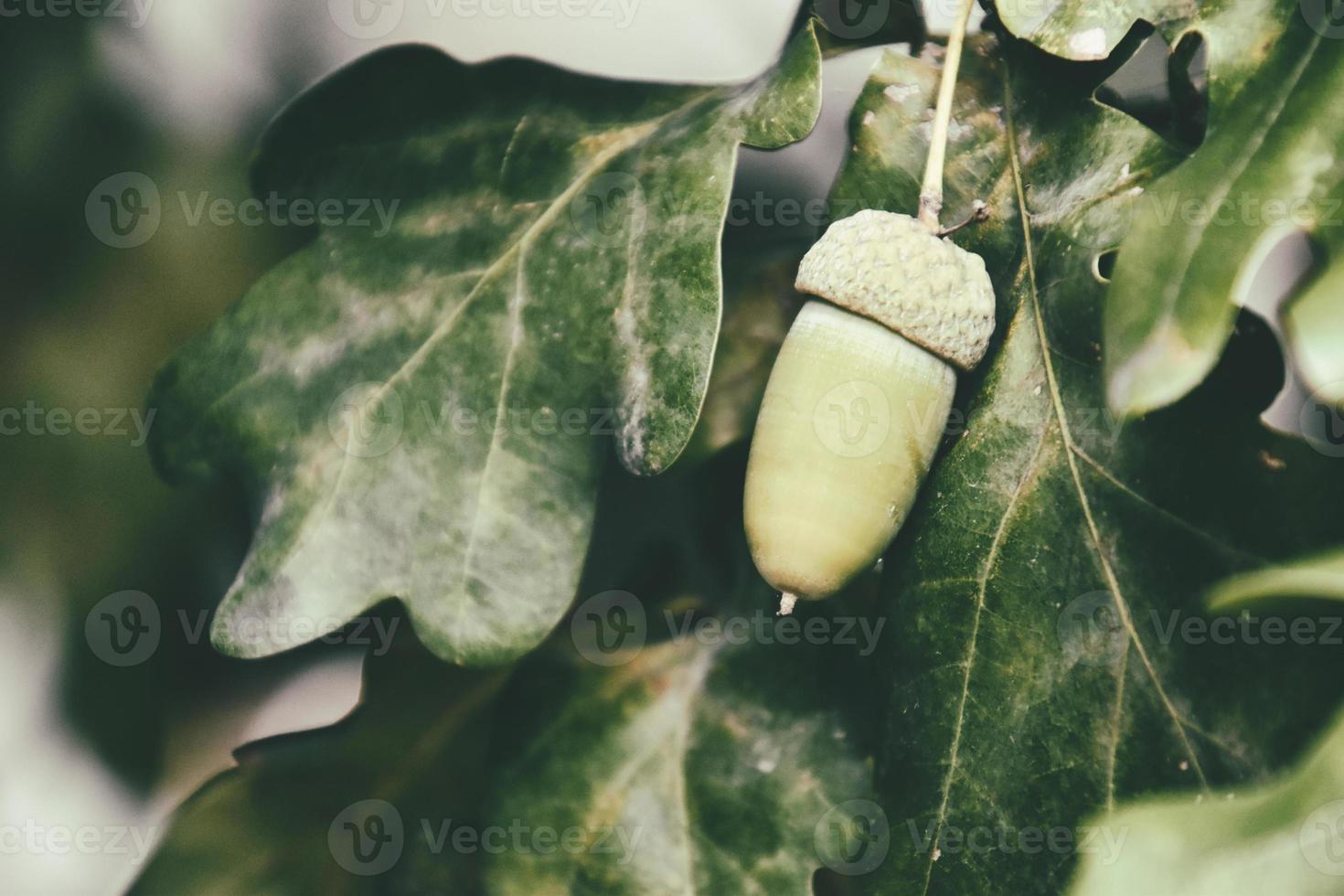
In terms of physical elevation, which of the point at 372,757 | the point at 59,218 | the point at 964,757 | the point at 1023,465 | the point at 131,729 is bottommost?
the point at 131,729

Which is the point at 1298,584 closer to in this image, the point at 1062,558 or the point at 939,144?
the point at 1062,558

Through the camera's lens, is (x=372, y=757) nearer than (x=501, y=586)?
No

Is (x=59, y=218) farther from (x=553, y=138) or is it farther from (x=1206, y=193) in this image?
(x=1206, y=193)

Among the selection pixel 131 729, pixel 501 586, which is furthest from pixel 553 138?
pixel 131 729

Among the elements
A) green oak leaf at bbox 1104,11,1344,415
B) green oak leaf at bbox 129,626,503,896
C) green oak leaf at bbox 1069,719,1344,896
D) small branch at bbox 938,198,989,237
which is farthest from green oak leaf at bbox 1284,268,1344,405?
green oak leaf at bbox 129,626,503,896

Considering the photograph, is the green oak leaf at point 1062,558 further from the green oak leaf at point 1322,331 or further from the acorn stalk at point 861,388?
the green oak leaf at point 1322,331

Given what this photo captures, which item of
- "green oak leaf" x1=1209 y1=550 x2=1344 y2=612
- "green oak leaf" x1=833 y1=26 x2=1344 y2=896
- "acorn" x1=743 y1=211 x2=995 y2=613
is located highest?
"green oak leaf" x1=1209 y1=550 x2=1344 y2=612

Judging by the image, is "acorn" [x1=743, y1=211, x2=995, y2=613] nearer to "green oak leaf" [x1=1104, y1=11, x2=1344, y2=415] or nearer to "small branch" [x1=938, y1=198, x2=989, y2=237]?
"small branch" [x1=938, y1=198, x2=989, y2=237]

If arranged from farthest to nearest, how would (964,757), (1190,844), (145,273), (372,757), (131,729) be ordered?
(131,729), (145,273), (372,757), (964,757), (1190,844)
